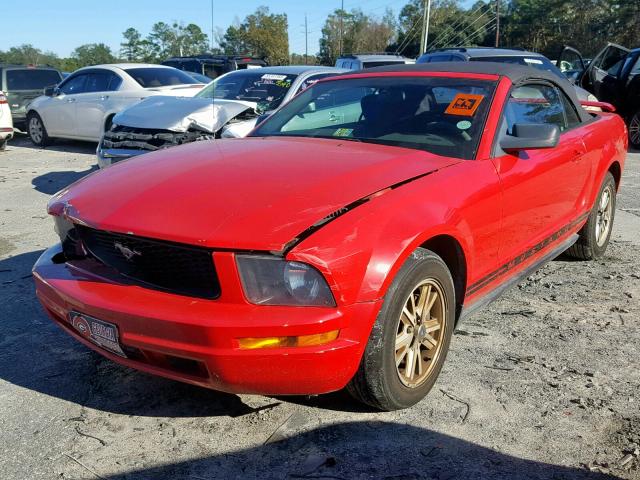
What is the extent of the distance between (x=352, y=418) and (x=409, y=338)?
0.43 metres

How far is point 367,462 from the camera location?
2562mm

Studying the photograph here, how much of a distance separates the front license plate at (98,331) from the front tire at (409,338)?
0.99 metres

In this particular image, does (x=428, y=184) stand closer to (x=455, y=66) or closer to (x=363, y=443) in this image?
(x=363, y=443)

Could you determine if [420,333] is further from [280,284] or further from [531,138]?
[531,138]

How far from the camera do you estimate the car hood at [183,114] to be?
23.2 ft

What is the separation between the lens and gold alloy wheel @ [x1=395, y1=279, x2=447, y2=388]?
287 centimetres

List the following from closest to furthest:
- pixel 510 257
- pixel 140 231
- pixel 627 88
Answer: pixel 140 231
pixel 510 257
pixel 627 88

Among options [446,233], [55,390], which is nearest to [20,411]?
[55,390]

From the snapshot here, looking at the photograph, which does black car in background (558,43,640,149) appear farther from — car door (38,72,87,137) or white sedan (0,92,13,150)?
white sedan (0,92,13,150)

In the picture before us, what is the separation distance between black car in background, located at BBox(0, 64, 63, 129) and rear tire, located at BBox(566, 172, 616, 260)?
12.2m

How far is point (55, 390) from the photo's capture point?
313 centimetres

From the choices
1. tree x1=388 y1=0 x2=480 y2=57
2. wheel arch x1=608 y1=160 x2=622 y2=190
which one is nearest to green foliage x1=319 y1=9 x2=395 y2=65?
tree x1=388 y1=0 x2=480 y2=57

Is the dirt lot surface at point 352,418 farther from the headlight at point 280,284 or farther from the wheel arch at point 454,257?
the headlight at point 280,284

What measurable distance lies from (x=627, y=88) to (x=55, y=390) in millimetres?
10918
